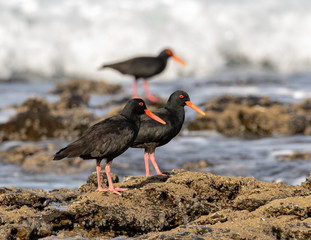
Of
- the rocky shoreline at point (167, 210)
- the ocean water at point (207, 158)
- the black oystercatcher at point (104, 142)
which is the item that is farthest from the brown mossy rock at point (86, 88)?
the black oystercatcher at point (104, 142)

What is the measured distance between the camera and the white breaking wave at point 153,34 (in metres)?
21.8

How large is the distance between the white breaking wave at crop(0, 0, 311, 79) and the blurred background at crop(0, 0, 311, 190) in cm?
5

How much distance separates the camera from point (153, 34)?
24.3m

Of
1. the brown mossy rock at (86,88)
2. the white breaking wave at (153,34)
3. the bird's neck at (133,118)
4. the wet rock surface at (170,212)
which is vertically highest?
the white breaking wave at (153,34)

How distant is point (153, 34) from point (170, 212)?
802 inches

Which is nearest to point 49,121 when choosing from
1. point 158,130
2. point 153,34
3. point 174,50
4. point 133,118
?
point 158,130

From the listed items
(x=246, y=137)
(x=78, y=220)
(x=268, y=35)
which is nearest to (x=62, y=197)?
(x=78, y=220)

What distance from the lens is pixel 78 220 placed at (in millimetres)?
4301

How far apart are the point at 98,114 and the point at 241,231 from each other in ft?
27.0

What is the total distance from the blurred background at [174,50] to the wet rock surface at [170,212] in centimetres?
517

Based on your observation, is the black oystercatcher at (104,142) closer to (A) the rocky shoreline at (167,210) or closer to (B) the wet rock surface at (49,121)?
(A) the rocky shoreline at (167,210)

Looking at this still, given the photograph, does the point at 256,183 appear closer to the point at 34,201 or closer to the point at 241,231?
the point at 241,231

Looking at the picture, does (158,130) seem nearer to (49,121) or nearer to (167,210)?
(167,210)

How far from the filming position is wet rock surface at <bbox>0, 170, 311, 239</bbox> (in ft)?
13.4
